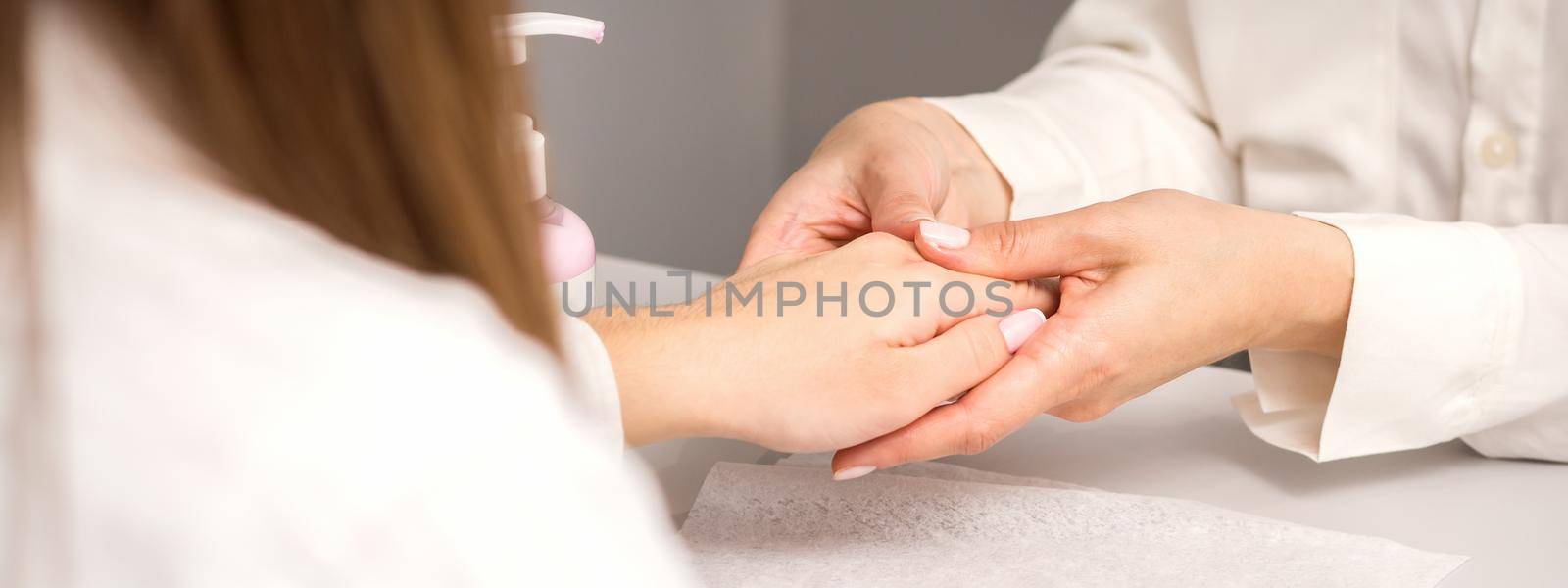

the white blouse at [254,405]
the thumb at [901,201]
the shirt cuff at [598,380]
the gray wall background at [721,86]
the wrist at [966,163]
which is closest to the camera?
the white blouse at [254,405]

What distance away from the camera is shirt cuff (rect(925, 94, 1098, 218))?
0.87 m

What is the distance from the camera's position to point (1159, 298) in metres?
0.65

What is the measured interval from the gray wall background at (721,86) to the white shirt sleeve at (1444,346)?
975 mm

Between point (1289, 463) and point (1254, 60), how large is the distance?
0.34m

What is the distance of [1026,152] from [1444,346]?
314mm

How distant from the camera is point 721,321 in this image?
618mm

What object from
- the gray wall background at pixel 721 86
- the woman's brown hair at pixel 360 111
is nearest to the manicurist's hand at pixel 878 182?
the woman's brown hair at pixel 360 111

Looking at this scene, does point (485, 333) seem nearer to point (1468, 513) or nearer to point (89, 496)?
point (89, 496)

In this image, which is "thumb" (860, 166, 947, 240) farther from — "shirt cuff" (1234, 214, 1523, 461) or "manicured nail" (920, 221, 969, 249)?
"shirt cuff" (1234, 214, 1523, 461)

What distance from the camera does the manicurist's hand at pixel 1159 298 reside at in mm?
646

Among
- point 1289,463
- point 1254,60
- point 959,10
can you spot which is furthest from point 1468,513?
point 959,10

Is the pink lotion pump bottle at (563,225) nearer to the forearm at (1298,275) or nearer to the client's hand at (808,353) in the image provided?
the client's hand at (808,353)

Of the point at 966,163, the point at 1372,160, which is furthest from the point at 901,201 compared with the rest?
the point at 1372,160

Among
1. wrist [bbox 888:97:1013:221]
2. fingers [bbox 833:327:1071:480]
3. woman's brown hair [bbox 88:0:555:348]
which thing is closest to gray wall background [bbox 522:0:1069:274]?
wrist [bbox 888:97:1013:221]
